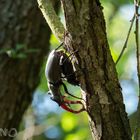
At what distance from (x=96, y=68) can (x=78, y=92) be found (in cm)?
425

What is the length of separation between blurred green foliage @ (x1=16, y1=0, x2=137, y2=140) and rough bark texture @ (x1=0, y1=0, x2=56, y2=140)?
67.8 inches

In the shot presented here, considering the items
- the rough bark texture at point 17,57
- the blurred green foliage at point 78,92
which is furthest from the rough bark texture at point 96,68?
the blurred green foliage at point 78,92

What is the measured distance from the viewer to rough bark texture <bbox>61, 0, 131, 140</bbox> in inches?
81.0

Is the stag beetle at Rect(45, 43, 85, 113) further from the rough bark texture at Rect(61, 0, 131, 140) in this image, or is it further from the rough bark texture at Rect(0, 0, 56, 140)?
the rough bark texture at Rect(0, 0, 56, 140)

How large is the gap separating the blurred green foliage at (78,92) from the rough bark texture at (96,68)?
3.86m

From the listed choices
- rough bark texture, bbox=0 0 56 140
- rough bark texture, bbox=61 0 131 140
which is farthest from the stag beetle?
rough bark texture, bbox=0 0 56 140

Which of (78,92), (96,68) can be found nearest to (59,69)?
(96,68)

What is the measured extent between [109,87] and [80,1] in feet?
1.25

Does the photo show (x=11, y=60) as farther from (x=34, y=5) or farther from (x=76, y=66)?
(x=76, y=66)

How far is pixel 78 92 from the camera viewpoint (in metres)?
6.31

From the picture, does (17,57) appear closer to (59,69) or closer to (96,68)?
(59,69)

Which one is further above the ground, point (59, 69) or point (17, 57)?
point (17, 57)

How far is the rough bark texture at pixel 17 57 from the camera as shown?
4078mm

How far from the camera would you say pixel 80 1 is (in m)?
2.05
